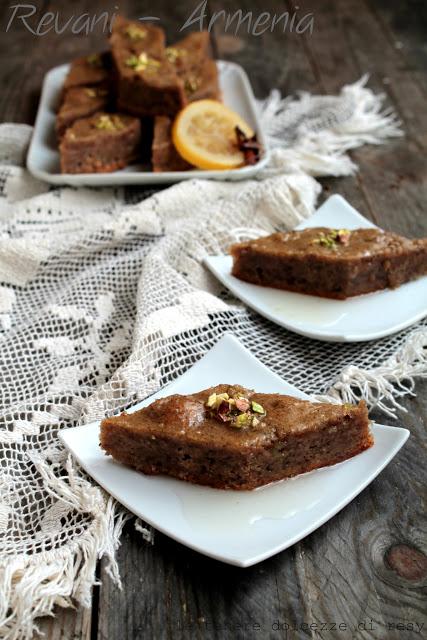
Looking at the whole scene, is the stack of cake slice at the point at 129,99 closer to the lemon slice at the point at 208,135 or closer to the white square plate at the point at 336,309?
the lemon slice at the point at 208,135

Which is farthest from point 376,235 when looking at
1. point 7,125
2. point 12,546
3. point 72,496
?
point 7,125

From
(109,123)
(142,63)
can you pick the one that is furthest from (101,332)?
(142,63)

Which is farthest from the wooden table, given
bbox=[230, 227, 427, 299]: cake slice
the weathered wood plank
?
bbox=[230, 227, 427, 299]: cake slice

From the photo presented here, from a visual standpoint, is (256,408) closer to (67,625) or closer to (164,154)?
(67,625)

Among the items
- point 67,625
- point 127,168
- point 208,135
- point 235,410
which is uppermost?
point 235,410

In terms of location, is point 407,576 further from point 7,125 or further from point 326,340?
point 7,125

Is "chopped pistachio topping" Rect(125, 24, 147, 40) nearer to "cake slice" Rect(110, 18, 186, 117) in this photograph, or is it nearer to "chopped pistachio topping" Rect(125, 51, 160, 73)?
"cake slice" Rect(110, 18, 186, 117)
